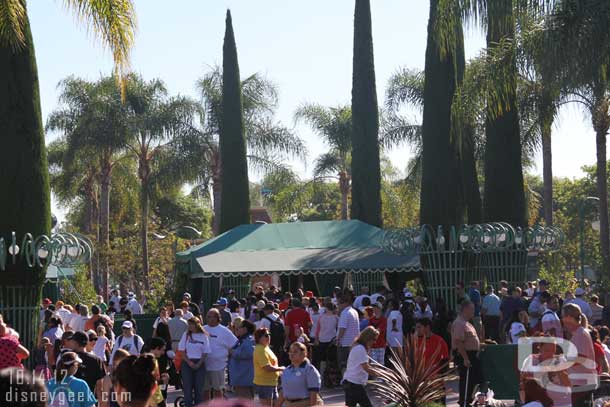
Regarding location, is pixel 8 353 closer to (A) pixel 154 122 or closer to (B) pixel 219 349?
(B) pixel 219 349

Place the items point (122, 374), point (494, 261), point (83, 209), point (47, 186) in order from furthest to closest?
1. point (83, 209)
2. point (494, 261)
3. point (47, 186)
4. point (122, 374)

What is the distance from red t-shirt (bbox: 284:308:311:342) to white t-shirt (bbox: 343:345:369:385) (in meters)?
6.42

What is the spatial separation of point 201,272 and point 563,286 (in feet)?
35.9

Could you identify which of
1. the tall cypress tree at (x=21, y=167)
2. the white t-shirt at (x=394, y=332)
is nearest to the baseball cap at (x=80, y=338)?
the tall cypress tree at (x=21, y=167)

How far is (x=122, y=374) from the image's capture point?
637 cm

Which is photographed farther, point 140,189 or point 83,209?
point 83,209

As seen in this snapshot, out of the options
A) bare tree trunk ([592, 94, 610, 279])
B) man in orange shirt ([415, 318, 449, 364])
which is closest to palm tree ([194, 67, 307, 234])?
bare tree trunk ([592, 94, 610, 279])

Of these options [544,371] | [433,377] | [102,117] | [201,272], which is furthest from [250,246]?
[544,371]

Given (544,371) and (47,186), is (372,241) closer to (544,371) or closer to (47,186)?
(47,186)

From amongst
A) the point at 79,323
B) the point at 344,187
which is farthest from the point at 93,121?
the point at 79,323

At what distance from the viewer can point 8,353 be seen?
11.7 m

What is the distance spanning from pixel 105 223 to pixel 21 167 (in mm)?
29829

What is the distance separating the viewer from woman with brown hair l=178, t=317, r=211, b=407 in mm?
A: 14672

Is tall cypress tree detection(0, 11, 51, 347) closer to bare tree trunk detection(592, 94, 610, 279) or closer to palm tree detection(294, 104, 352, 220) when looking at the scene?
bare tree trunk detection(592, 94, 610, 279)
